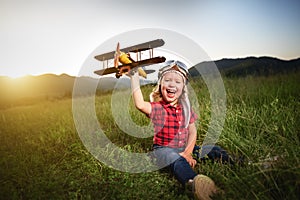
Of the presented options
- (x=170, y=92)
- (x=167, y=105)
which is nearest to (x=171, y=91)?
(x=170, y=92)

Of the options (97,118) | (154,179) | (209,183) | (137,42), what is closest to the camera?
(209,183)

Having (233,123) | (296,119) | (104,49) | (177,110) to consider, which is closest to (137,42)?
(104,49)

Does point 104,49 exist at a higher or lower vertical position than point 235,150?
higher

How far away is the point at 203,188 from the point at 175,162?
570 millimetres

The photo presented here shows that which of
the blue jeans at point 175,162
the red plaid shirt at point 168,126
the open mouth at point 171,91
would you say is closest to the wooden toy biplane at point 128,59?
the open mouth at point 171,91

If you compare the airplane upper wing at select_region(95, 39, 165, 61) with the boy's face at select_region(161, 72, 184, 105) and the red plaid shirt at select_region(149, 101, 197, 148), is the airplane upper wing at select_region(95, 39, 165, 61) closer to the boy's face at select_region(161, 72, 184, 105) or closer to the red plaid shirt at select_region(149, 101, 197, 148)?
the boy's face at select_region(161, 72, 184, 105)

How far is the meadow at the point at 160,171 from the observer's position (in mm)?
2004

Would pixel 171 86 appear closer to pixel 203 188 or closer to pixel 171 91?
pixel 171 91

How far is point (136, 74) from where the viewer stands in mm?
2826

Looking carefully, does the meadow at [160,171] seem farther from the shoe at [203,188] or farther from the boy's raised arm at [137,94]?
the boy's raised arm at [137,94]

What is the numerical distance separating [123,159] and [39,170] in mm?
957

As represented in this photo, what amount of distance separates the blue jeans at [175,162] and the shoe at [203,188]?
0.24 metres

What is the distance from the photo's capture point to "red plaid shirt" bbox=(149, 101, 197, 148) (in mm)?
3123

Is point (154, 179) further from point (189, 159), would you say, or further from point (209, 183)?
point (209, 183)
